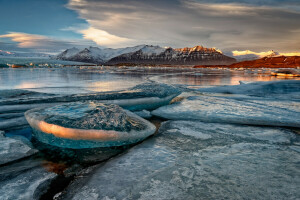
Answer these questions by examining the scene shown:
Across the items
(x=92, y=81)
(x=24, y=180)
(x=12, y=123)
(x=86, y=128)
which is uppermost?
(x=92, y=81)

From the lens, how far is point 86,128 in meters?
2.01

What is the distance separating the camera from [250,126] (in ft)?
9.45

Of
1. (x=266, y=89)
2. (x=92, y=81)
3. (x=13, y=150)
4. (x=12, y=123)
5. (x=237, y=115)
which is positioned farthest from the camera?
(x=92, y=81)

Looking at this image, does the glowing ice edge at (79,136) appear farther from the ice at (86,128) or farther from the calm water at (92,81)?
the calm water at (92,81)

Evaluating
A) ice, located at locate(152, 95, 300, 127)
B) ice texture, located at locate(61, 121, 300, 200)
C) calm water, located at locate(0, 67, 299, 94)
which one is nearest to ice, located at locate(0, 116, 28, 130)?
ice texture, located at locate(61, 121, 300, 200)

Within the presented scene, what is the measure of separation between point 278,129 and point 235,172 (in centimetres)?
166

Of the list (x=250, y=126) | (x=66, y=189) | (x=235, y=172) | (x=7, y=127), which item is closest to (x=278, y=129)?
(x=250, y=126)

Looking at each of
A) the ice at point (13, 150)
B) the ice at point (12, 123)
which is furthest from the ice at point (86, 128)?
the ice at point (12, 123)

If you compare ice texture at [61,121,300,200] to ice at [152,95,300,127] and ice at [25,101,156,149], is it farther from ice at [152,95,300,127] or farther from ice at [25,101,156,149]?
ice at [152,95,300,127]

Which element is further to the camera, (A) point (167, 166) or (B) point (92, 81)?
(B) point (92, 81)

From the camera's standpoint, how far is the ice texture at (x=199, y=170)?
1279mm

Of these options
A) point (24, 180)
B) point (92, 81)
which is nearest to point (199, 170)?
point (24, 180)

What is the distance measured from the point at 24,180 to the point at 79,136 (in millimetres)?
630

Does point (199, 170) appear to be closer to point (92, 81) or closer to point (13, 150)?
point (13, 150)
